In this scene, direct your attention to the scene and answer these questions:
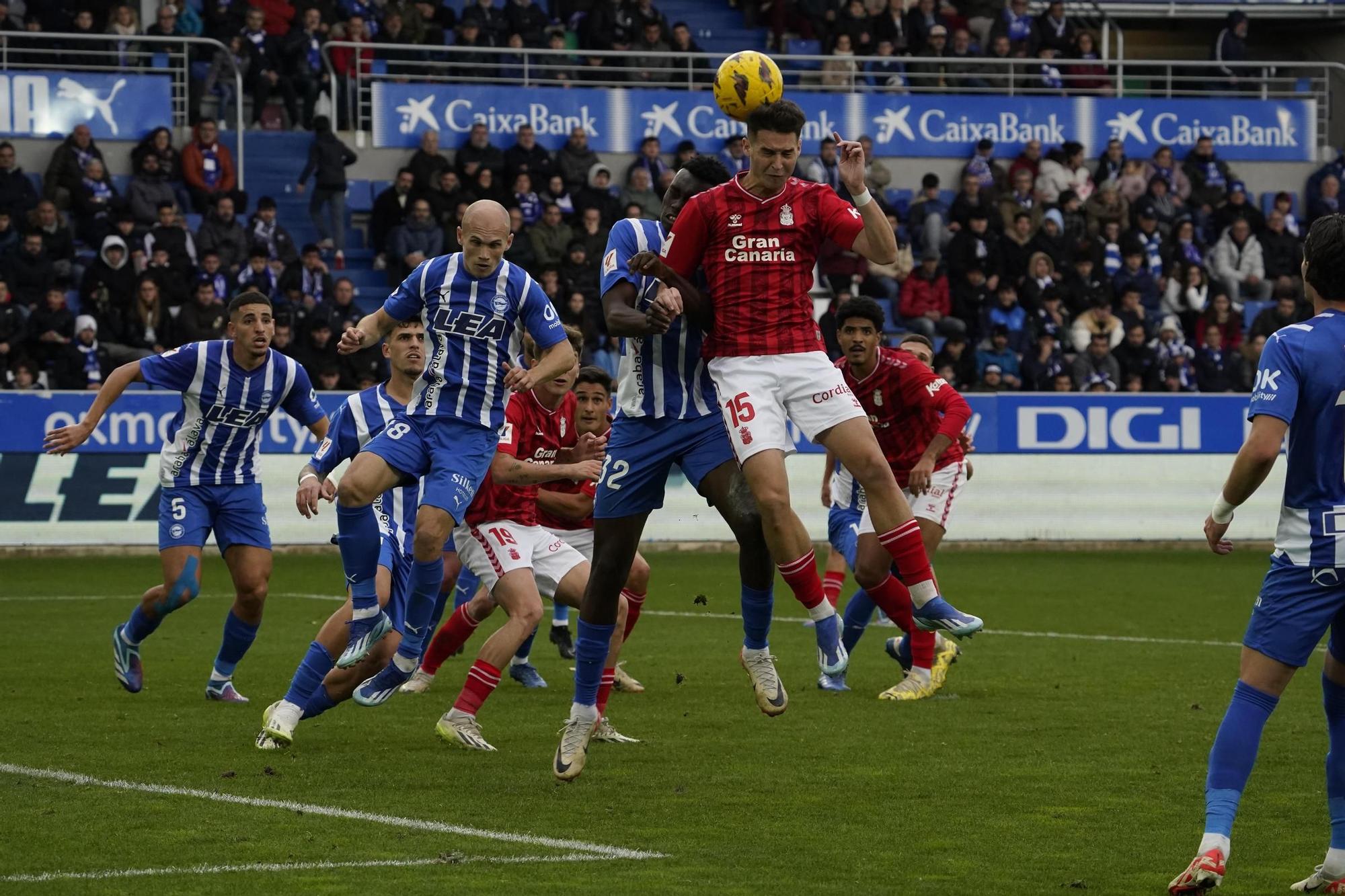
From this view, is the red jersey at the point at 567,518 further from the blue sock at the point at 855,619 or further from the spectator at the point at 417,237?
the spectator at the point at 417,237

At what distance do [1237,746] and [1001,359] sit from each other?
62.3 feet

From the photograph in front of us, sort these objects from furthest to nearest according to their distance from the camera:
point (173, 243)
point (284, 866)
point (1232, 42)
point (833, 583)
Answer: point (1232, 42), point (173, 243), point (833, 583), point (284, 866)

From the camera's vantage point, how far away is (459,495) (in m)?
8.99

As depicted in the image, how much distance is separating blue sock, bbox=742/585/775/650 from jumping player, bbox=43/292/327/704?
3.36m

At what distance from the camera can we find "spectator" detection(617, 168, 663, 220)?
2577 cm

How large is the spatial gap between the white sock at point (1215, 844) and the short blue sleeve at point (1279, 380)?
129 cm

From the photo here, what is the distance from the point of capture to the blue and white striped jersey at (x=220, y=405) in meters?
10.9

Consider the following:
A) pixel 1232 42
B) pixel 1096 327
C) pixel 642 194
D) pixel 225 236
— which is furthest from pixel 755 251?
pixel 1232 42

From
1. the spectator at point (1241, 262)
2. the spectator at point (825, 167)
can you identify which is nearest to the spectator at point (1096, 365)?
the spectator at point (825, 167)

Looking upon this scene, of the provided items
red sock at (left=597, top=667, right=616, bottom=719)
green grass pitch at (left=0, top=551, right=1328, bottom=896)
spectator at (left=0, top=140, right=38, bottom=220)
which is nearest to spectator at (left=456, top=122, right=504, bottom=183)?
spectator at (left=0, top=140, right=38, bottom=220)

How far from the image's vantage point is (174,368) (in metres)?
10.8

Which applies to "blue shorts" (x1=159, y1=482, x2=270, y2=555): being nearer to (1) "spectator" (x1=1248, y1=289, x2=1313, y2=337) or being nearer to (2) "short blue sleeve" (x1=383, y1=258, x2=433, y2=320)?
(2) "short blue sleeve" (x1=383, y1=258, x2=433, y2=320)

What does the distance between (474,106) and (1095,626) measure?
1476 cm

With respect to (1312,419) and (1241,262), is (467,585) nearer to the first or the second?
(1312,419)
